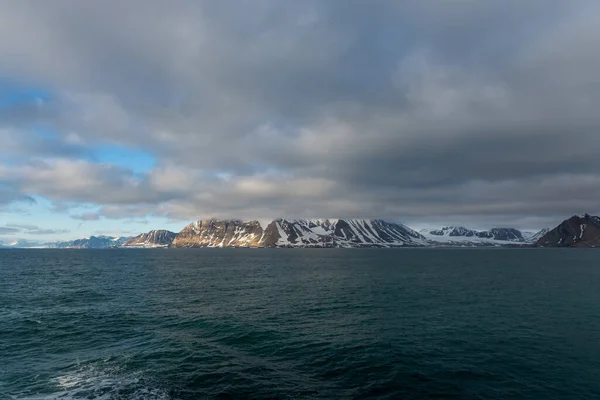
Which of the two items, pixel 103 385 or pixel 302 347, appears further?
pixel 302 347

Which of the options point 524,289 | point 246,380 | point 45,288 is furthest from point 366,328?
point 45,288

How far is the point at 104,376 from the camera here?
32.7m

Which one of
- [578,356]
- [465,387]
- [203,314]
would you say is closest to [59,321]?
[203,314]

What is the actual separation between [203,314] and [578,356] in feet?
176

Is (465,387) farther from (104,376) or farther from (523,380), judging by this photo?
(104,376)

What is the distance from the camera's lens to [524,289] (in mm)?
88125

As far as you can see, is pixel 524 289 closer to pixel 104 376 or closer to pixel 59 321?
Answer: pixel 104 376

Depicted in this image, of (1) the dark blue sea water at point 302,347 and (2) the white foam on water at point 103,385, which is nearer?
(2) the white foam on water at point 103,385

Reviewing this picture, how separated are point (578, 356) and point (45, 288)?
4524 inches

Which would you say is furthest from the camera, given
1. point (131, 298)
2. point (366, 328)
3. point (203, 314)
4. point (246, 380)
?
point (131, 298)

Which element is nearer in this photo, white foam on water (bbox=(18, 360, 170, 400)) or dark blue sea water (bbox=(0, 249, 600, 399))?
white foam on water (bbox=(18, 360, 170, 400))

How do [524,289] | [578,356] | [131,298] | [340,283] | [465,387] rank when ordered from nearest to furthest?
[465,387]
[578,356]
[131,298]
[524,289]
[340,283]

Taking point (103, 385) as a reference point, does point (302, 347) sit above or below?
above

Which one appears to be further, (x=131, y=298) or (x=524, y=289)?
(x=524, y=289)
